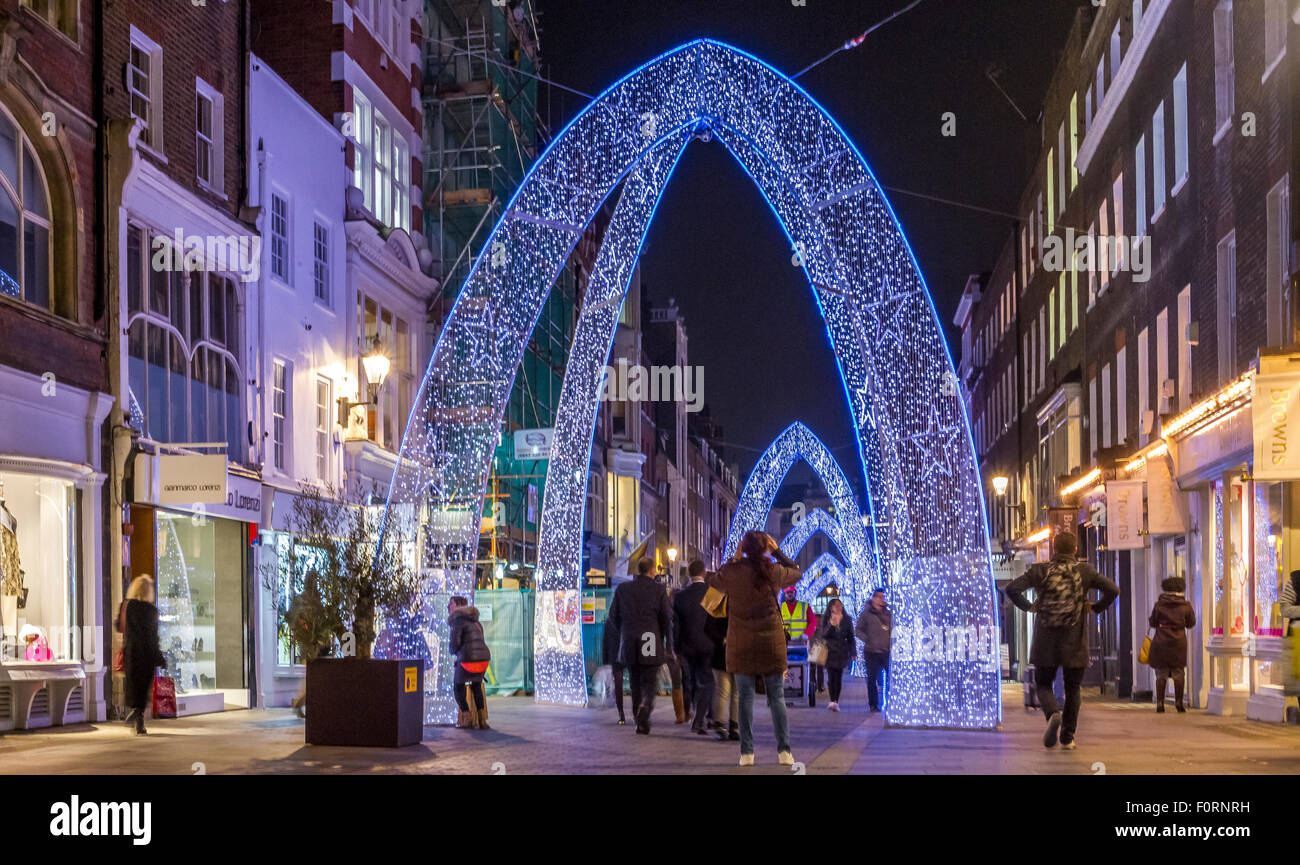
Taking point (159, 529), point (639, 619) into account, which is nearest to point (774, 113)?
point (639, 619)

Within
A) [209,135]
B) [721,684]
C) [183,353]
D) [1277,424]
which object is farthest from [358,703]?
[209,135]

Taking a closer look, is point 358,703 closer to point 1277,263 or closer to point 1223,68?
point 1277,263

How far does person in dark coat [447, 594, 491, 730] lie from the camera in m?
17.6

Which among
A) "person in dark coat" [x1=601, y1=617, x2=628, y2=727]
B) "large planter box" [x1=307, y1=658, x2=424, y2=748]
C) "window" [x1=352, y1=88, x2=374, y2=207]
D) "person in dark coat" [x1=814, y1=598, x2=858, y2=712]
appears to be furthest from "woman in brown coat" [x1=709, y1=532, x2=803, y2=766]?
"window" [x1=352, y1=88, x2=374, y2=207]

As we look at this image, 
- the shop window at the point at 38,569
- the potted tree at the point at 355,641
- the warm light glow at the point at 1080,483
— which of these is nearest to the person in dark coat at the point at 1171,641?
the warm light glow at the point at 1080,483

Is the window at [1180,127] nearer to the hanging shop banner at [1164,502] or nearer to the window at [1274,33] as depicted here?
the hanging shop banner at [1164,502]

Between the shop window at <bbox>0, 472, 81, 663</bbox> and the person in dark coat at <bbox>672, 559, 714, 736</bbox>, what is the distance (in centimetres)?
727

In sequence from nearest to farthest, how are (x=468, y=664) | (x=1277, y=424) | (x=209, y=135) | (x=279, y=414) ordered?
(x=1277, y=424), (x=468, y=664), (x=209, y=135), (x=279, y=414)

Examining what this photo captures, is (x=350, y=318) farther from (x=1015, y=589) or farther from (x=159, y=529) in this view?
(x=1015, y=589)

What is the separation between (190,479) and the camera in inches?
779

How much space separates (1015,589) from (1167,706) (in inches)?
428

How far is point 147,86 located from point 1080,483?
2067 centimetres

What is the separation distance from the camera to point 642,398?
220ft

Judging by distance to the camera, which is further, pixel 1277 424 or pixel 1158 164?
pixel 1158 164
